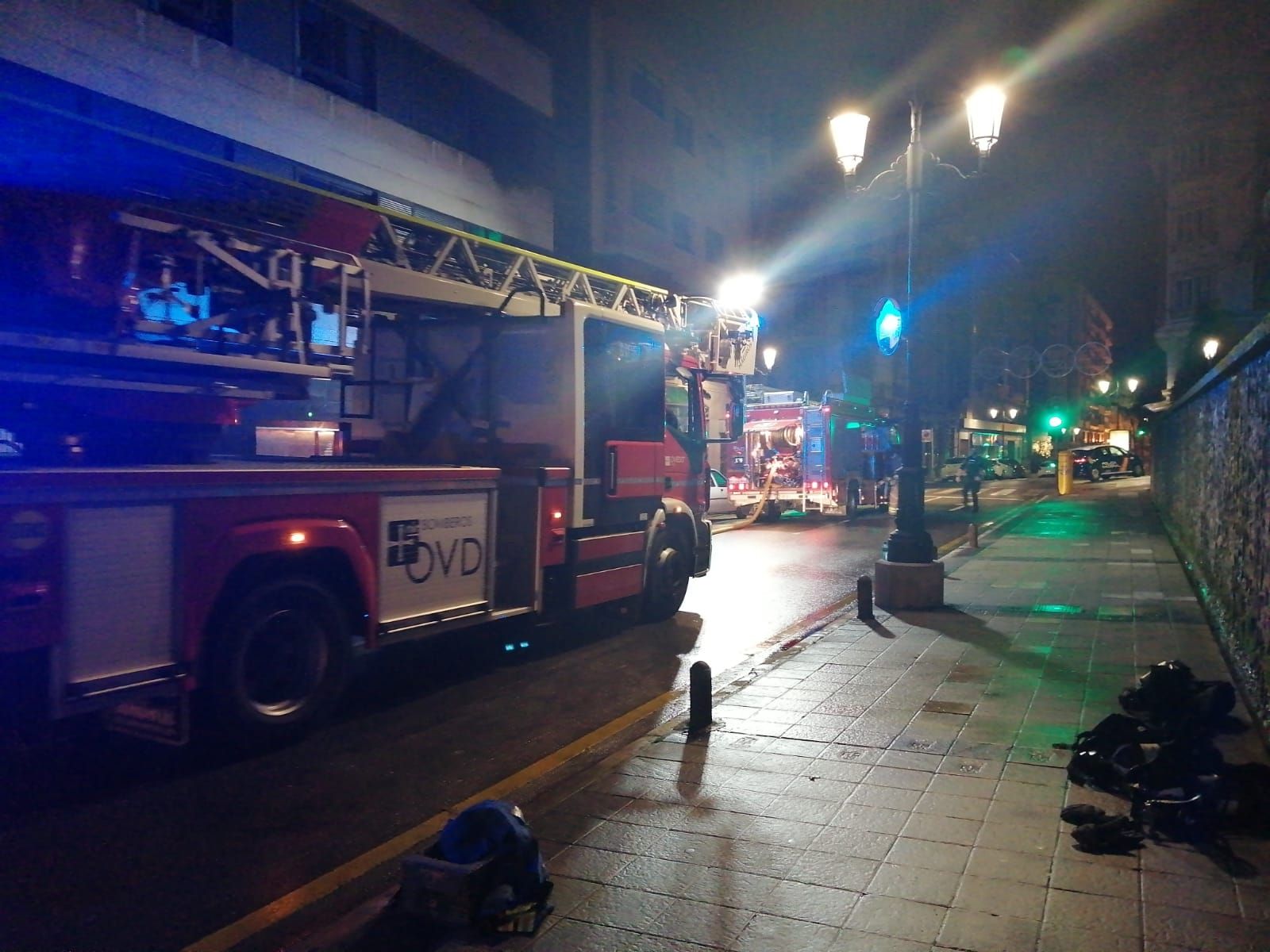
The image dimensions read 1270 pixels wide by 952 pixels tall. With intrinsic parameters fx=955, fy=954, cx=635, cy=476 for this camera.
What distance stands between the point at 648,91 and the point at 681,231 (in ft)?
15.0

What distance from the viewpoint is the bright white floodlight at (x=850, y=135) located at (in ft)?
35.7

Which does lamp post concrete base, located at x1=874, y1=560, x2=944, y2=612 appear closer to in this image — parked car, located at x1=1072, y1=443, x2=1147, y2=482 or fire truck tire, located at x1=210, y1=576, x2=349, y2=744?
fire truck tire, located at x1=210, y1=576, x2=349, y2=744

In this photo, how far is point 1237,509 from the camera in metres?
7.72

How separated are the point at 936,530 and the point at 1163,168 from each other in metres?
73.1

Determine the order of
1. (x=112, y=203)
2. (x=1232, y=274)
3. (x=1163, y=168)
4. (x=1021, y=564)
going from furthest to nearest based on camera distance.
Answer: (x=1163, y=168) → (x=1232, y=274) → (x=1021, y=564) → (x=112, y=203)

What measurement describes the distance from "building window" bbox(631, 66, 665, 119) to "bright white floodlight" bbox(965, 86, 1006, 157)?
20.2 m

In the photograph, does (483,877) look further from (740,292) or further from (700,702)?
(740,292)

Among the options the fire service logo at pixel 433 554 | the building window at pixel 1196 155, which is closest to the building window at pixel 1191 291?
the building window at pixel 1196 155

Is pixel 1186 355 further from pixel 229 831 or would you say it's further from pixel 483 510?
pixel 229 831

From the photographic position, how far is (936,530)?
72.1ft

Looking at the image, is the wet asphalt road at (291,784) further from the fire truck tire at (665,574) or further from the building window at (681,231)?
the building window at (681,231)

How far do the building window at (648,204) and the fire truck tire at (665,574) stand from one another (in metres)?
19.8

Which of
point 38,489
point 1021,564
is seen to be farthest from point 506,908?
point 1021,564

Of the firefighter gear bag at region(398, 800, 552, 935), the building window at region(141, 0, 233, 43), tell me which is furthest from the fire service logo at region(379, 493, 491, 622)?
the building window at region(141, 0, 233, 43)
